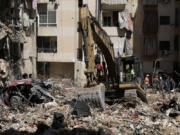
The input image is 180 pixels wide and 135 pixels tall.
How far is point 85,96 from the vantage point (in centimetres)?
1059

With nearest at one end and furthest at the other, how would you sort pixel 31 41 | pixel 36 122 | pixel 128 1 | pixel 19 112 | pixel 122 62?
pixel 36 122 < pixel 19 112 < pixel 122 62 < pixel 31 41 < pixel 128 1

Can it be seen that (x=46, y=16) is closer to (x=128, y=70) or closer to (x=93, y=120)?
(x=128, y=70)

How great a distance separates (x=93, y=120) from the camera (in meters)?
9.70

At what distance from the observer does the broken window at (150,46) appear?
2730 centimetres

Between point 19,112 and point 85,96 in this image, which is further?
point 19,112

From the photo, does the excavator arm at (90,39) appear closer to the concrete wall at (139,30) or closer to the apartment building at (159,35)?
the concrete wall at (139,30)

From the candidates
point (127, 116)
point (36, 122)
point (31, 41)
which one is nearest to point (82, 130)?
point (36, 122)

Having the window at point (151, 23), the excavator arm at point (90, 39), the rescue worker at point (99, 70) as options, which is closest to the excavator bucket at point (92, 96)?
the excavator arm at point (90, 39)

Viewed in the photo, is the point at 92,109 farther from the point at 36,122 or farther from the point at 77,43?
the point at 77,43

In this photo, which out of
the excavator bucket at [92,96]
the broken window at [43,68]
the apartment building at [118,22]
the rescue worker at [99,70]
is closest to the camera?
the excavator bucket at [92,96]

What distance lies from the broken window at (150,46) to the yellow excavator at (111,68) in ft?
48.7

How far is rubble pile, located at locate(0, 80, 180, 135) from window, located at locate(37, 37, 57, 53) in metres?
14.5

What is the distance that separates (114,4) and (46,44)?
7.68 metres

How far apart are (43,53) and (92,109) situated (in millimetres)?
16179
